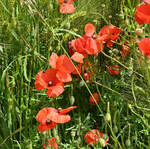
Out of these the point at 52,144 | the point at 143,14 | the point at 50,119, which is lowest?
the point at 52,144

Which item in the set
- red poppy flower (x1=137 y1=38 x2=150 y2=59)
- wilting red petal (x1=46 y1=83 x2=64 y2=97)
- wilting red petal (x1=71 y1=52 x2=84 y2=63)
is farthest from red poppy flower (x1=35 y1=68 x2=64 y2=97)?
red poppy flower (x1=137 y1=38 x2=150 y2=59)

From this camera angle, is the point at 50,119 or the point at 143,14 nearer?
the point at 50,119

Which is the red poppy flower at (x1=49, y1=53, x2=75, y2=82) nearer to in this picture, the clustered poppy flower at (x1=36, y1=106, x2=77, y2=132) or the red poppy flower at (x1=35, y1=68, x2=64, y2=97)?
the red poppy flower at (x1=35, y1=68, x2=64, y2=97)

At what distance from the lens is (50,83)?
56.4 inches

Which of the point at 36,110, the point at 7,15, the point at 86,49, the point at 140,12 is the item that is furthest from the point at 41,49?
the point at 140,12

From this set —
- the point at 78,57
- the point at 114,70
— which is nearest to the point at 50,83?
the point at 78,57

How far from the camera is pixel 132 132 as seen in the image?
1.59 m

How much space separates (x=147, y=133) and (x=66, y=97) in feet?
1.42

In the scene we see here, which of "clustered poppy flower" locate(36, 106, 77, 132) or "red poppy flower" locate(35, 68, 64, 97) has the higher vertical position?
"red poppy flower" locate(35, 68, 64, 97)

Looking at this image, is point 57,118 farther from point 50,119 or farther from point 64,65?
point 64,65

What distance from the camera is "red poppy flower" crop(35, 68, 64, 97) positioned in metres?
1.37

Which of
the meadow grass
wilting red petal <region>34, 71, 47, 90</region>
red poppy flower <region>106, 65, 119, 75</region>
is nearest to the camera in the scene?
wilting red petal <region>34, 71, 47, 90</region>

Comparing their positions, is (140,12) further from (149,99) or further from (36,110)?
(36,110)

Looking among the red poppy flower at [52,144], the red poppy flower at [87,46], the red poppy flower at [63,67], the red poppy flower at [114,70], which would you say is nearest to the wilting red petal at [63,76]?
the red poppy flower at [63,67]
